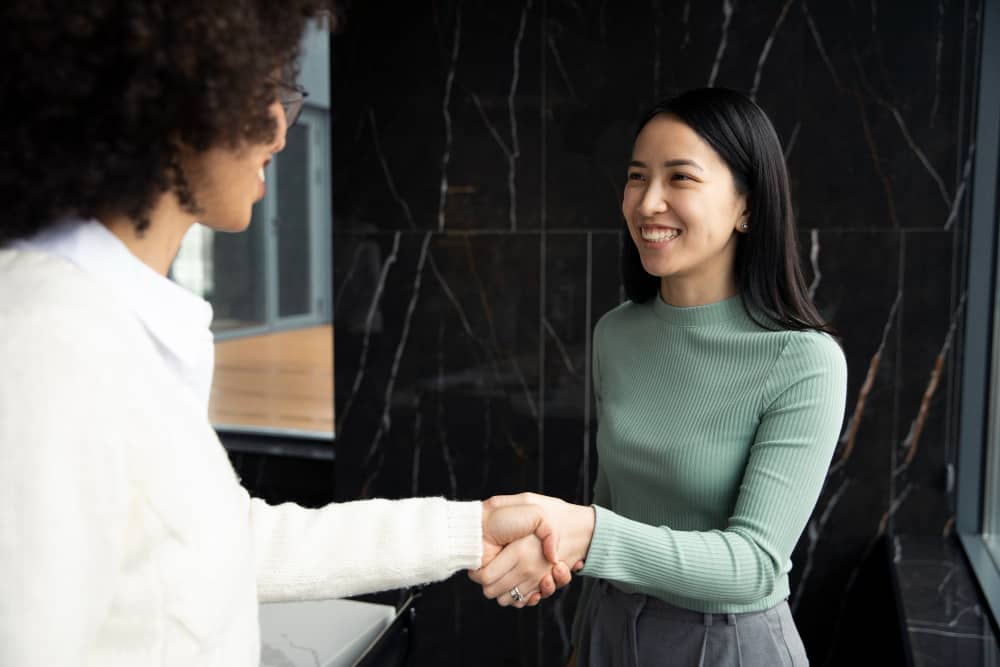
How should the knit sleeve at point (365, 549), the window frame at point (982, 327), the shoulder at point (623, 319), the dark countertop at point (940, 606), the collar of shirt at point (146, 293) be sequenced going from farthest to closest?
the window frame at point (982, 327) → the dark countertop at point (940, 606) → the shoulder at point (623, 319) → the knit sleeve at point (365, 549) → the collar of shirt at point (146, 293)

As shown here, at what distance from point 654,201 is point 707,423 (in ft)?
1.37

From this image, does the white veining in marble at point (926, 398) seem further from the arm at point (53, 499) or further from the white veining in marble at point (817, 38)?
the arm at point (53, 499)

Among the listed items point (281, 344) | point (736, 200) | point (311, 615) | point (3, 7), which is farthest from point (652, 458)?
point (281, 344)

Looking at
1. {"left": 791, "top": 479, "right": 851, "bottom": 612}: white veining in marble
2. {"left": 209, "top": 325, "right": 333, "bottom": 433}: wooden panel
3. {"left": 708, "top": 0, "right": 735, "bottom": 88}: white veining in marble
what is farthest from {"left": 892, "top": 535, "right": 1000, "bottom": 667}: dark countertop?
{"left": 209, "top": 325, "right": 333, "bottom": 433}: wooden panel

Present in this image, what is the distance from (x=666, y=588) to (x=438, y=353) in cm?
Answer: 218

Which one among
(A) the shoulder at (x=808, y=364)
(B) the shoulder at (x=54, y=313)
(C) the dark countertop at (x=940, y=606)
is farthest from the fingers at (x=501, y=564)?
(C) the dark countertop at (x=940, y=606)

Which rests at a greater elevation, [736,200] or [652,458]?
[736,200]

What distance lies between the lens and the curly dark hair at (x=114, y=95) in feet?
2.36

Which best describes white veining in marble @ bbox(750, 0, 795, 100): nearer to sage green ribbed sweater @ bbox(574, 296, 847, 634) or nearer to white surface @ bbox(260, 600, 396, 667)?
sage green ribbed sweater @ bbox(574, 296, 847, 634)

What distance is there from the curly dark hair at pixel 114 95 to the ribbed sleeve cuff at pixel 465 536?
684 millimetres

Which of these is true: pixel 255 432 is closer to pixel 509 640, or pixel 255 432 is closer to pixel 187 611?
pixel 509 640

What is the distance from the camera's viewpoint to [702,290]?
167cm

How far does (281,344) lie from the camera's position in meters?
4.43

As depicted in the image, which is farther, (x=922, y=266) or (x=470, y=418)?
(x=470, y=418)
